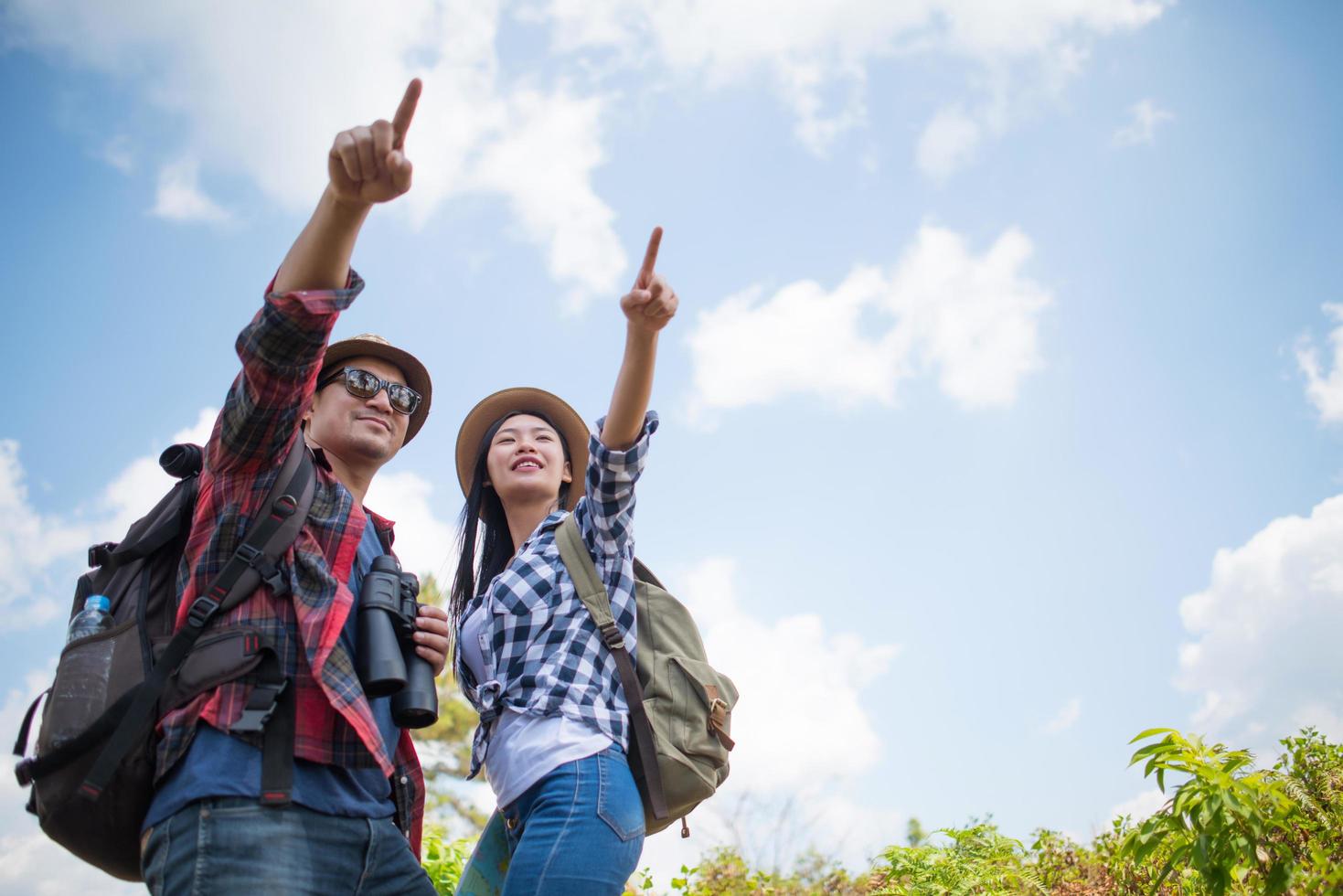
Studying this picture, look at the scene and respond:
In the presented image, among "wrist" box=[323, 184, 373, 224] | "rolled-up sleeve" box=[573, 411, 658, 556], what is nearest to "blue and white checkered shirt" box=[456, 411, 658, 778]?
"rolled-up sleeve" box=[573, 411, 658, 556]

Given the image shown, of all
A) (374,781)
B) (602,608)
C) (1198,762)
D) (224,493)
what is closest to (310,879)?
(374,781)

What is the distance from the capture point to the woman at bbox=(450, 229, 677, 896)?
238 cm

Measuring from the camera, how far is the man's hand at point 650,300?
2.56m

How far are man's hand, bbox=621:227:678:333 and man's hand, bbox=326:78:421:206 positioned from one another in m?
0.74

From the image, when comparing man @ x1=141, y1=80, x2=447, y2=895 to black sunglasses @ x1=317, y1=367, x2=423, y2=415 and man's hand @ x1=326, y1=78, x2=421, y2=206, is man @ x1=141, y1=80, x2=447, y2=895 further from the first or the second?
black sunglasses @ x1=317, y1=367, x2=423, y2=415

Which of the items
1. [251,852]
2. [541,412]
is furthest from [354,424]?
[251,852]

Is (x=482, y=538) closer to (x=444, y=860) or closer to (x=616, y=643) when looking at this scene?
(x=616, y=643)

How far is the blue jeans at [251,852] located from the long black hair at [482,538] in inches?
64.6

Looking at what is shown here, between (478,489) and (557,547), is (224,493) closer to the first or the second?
(557,547)

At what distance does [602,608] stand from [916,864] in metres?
2.30

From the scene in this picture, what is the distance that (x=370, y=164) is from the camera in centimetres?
196

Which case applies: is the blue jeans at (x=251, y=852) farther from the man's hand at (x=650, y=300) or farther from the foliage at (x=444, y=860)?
the foliage at (x=444, y=860)

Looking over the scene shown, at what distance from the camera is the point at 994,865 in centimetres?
423

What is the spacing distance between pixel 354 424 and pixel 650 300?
41.6 inches
